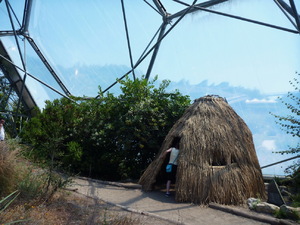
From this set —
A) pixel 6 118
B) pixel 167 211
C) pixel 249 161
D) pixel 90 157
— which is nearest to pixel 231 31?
pixel 249 161

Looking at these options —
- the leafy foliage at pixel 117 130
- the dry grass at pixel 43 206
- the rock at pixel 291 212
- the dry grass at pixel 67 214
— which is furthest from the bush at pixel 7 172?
the rock at pixel 291 212

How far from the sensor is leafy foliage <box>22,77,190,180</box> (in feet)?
28.6

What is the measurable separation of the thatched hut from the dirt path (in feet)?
1.03

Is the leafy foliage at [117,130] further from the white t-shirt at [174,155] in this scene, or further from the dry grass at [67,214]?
the dry grass at [67,214]

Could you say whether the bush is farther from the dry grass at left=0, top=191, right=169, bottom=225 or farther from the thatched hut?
the thatched hut

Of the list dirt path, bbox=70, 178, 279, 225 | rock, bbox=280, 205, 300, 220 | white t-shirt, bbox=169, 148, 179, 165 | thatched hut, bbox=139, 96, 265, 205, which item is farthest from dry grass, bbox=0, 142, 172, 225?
rock, bbox=280, 205, 300, 220

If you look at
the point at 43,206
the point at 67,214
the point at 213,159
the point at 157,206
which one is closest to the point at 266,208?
the point at 213,159

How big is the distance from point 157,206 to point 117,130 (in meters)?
3.21

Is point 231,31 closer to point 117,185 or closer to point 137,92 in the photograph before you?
point 137,92

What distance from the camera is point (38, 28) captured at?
13.1 metres

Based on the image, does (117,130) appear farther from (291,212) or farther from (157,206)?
(291,212)

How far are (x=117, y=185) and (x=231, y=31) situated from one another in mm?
6081

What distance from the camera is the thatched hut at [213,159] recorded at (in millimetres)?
6168

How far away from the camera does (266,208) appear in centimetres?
548
